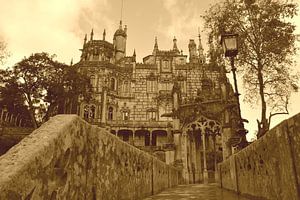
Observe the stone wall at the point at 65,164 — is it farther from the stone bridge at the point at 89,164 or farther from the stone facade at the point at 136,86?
the stone facade at the point at 136,86

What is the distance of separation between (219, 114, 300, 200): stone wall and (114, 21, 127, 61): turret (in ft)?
174

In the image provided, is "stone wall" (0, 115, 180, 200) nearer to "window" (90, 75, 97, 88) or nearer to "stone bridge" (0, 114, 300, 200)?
"stone bridge" (0, 114, 300, 200)

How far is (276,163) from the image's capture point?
3.40 metres

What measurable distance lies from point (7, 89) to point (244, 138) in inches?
1188

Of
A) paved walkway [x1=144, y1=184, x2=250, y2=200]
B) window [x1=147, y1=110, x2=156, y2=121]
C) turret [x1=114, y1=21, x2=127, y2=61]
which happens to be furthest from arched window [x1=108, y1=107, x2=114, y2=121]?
paved walkway [x1=144, y1=184, x2=250, y2=200]

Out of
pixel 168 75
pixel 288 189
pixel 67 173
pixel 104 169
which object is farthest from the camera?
pixel 168 75

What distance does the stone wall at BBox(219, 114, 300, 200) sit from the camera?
271 centimetres

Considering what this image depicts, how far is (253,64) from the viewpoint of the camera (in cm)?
1673

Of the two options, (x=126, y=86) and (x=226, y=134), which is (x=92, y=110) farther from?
(x=226, y=134)

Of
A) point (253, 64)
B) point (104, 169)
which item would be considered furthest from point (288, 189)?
point (253, 64)

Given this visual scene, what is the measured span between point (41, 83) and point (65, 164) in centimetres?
3285

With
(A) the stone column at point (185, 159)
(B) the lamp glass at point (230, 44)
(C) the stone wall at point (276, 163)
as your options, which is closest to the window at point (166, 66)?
(A) the stone column at point (185, 159)

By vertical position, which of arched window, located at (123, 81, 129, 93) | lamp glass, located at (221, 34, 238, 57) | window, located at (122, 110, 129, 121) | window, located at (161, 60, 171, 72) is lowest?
lamp glass, located at (221, 34, 238, 57)

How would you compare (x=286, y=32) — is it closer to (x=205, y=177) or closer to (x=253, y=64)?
(x=253, y=64)
